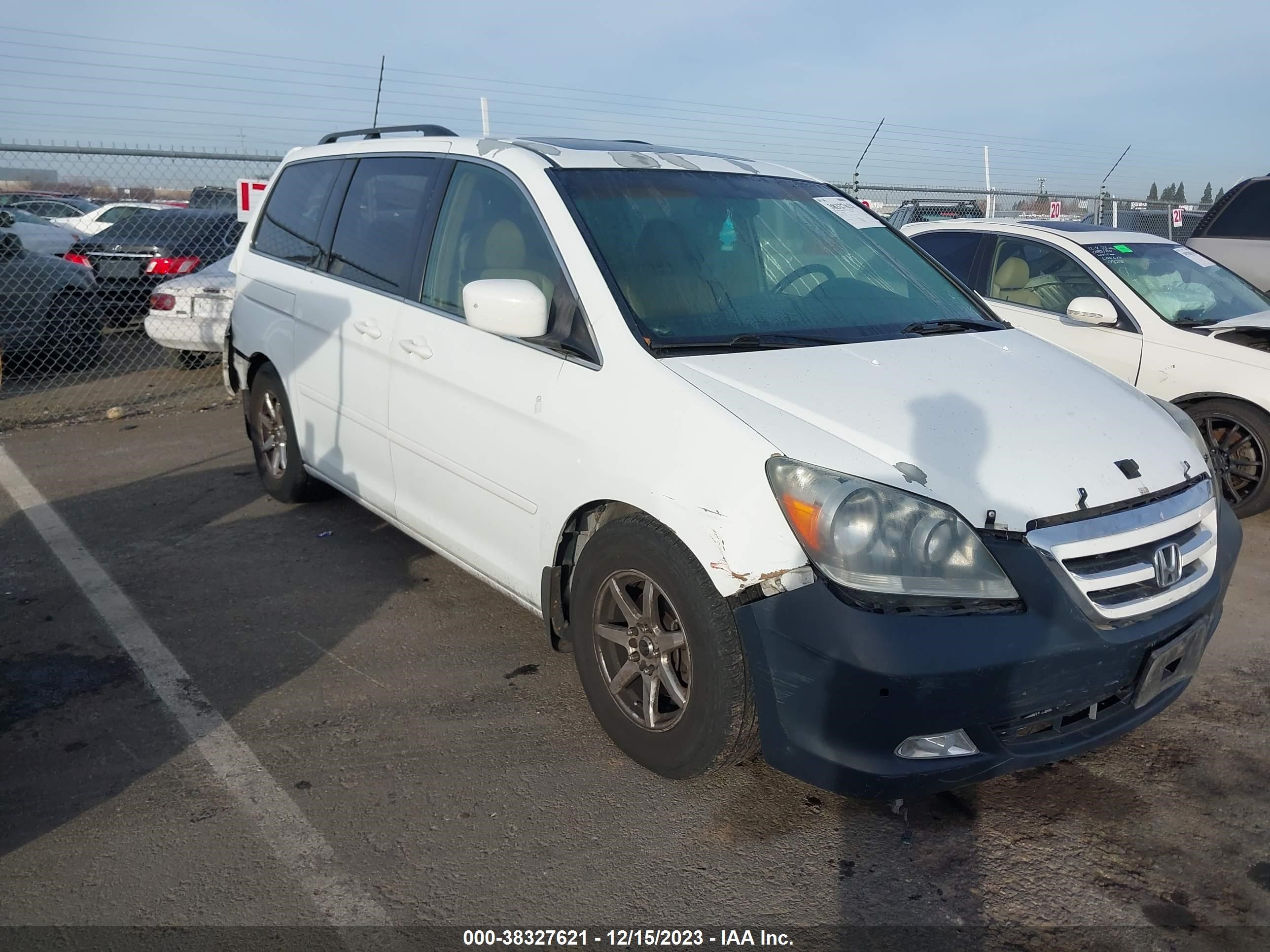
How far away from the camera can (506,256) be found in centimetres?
375

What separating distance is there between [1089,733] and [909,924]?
73 cm

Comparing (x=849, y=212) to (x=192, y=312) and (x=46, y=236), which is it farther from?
(x=46, y=236)

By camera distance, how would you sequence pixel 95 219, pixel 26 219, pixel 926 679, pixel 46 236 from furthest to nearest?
pixel 95 219, pixel 26 219, pixel 46 236, pixel 926 679

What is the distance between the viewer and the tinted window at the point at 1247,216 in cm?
890

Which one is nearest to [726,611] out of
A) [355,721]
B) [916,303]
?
[355,721]

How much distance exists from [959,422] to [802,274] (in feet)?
3.59

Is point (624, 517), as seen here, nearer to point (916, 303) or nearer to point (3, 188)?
point (916, 303)

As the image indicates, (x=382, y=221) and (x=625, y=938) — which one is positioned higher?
(x=382, y=221)

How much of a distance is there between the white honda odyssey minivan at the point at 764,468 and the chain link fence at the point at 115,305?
5.24m

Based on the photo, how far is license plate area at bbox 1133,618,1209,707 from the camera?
9.34 ft

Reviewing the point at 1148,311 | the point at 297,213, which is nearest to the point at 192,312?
the point at 297,213

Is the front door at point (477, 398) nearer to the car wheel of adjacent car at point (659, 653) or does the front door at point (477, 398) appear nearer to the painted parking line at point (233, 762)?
the car wheel of adjacent car at point (659, 653)

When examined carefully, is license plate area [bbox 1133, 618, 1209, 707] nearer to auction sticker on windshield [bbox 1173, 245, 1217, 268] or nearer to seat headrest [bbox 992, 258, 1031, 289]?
seat headrest [bbox 992, 258, 1031, 289]

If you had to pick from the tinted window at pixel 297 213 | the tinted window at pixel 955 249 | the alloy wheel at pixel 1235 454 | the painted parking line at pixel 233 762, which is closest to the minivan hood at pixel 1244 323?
the alloy wheel at pixel 1235 454
